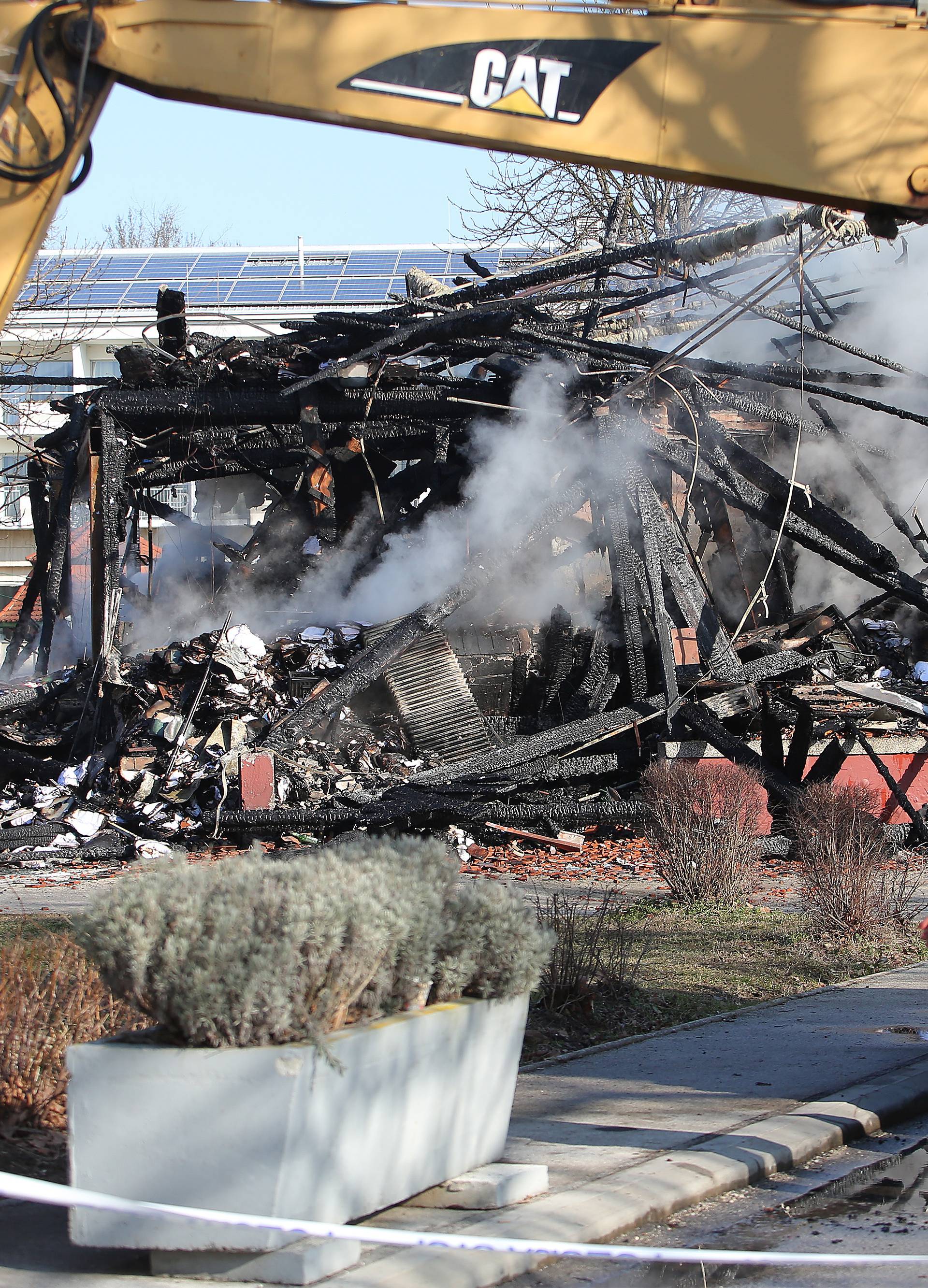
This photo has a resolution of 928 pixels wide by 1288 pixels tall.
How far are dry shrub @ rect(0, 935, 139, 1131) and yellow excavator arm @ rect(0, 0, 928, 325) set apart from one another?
8.83 feet

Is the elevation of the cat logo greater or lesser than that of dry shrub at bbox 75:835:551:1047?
greater

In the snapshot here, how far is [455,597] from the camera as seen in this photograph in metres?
14.4

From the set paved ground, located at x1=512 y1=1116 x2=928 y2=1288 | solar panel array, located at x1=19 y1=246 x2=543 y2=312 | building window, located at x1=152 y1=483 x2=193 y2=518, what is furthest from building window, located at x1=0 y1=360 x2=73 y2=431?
paved ground, located at x1=512 y1=1116 x2=928 y2=1288

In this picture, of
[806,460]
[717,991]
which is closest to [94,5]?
[717,991]

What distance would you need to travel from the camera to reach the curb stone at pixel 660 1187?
3.75 metres

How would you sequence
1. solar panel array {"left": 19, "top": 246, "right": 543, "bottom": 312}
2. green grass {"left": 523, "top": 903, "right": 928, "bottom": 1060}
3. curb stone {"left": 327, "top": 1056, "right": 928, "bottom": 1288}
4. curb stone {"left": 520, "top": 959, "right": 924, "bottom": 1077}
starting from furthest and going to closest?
1. solar panel array {"left": 19, "top": 246, "right": 543, "bottom": 312}
2. green grass {"left": 523, "top": 903, "right": 928, "bottom": 1060}
3. curb stone {"left": 520, "top": 959, "right": 924, "bottom": 1077}
4. curb stone {"left": 327, "top": 1056, "right": 928, "bottom": 1288}

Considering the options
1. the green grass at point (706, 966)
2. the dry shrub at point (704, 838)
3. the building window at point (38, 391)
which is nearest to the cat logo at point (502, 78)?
the green grass at point (706, 966)

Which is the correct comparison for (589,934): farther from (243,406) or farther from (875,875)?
(243,406)

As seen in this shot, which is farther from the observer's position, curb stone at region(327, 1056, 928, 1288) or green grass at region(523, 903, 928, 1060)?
green grass at region(523, 903, 928, 1060)

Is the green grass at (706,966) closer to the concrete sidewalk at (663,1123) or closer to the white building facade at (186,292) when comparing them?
the concrete sidewalk at (663,1123)

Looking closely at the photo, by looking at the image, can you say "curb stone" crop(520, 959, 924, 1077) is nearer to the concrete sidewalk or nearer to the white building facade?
the concrete sidewalk

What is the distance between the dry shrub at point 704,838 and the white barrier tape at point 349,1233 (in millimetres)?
6184

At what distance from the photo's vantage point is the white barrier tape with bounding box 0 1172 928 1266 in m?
3.29

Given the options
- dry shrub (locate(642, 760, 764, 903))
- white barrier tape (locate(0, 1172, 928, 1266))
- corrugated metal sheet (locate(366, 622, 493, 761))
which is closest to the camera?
white barrier tape (locate(0, 1172, 928, 1266))
